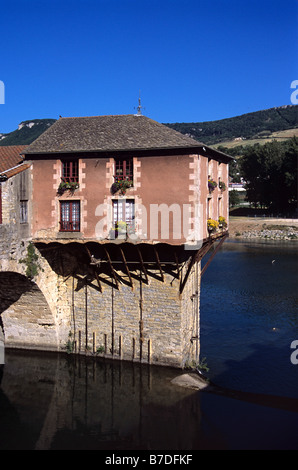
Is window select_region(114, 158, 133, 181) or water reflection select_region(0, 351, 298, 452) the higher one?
window select_region(114, 158, 133, 181)

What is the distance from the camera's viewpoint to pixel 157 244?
61.7 feet

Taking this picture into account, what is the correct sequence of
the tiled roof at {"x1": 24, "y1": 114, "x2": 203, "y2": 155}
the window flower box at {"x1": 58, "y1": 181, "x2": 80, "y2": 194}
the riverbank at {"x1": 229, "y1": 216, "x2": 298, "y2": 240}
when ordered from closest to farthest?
the tiled roof at {"x1": 24, "y1": 114, "x2": 203, "y2": 155}
the window flower box at {"x1": 58, "y1": 181, "x2": 80, "y2": 194}
the riverbank at {"x1": 229, "y1": 216, "x2": 298, "y2": 240}

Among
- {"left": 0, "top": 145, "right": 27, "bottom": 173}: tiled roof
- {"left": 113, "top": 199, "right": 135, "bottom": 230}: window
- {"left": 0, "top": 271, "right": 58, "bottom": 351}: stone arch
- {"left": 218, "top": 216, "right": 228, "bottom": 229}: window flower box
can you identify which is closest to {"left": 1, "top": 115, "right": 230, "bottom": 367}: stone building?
{"left": 113, "top": 199, "right": 135, "bottom": 230}: window

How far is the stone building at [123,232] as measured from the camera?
18984mm

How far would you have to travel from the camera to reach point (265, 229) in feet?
230

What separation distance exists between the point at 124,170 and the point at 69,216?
3.22 m

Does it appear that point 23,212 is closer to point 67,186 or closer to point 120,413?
point 67,186

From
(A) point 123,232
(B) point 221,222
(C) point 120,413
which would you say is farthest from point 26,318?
(B) point 221,222

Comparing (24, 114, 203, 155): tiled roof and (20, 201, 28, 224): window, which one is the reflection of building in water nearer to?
(20, 201, 28, 224): window

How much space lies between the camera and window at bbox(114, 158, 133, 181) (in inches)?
768

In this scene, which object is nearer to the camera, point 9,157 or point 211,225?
point 211,225

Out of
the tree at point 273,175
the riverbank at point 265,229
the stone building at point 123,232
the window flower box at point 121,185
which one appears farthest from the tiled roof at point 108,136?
the tree at point 273,175

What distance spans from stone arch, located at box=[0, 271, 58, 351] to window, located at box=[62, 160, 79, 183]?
193 inches
